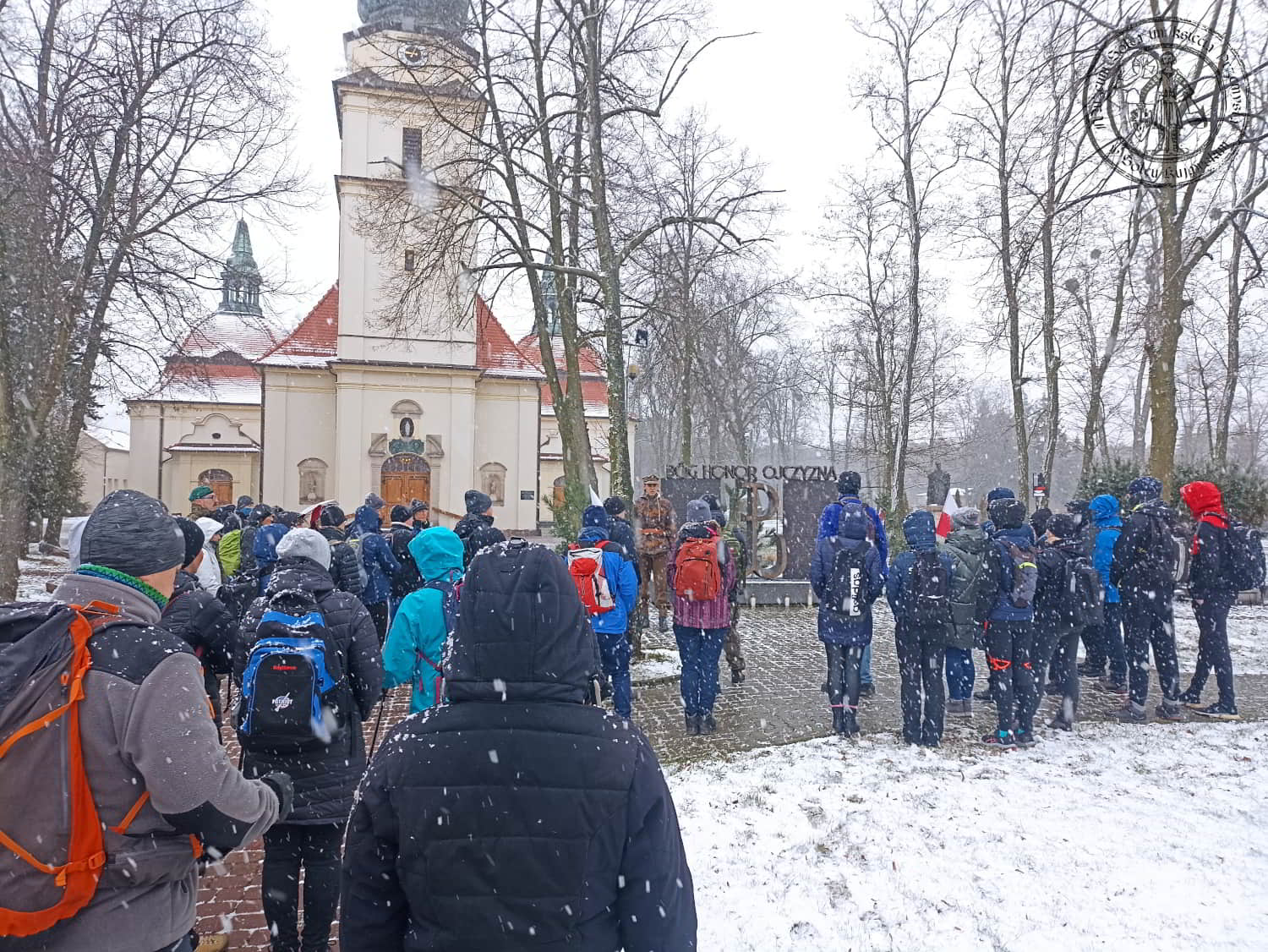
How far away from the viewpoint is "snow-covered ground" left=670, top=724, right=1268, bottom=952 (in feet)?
12.5

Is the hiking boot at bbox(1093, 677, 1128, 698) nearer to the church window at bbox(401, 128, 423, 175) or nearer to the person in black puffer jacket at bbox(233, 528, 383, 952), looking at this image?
the person in black puffer jacket at bbox(233, 528, 383, 952)

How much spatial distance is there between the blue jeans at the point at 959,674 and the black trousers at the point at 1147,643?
145 cm

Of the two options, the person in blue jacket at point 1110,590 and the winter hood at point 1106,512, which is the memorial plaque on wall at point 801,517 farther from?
the winter hood at point 1106,512

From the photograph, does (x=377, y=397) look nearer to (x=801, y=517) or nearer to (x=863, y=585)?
(x=801, y=517)

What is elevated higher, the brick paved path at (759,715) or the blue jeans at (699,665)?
the blue jeans at (699,665)

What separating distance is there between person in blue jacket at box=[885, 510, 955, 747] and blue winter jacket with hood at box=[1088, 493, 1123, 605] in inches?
111

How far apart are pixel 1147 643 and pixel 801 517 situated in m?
8.42

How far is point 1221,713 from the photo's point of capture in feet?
24.0

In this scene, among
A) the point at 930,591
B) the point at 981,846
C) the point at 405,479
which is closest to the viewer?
the point at 981,846

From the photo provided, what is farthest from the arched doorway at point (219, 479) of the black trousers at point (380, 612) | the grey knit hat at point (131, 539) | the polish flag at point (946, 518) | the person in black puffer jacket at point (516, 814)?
the person in black puffer jacket at point (516, 814)

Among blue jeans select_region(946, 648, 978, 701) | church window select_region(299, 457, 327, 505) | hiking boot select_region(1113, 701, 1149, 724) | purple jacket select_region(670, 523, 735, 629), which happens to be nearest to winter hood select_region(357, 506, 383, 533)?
purple jacket select_region(670, 523, 735, 629)

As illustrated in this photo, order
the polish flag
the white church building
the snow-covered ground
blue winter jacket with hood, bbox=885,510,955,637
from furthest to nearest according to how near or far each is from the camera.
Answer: the white church building < the polish flag < blue winter jacket with hood, bbox=885,510,955,637 < the snow-covered ground

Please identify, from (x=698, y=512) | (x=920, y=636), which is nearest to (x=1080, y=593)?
(x=920, y=636)

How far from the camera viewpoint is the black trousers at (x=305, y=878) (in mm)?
3332
